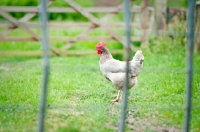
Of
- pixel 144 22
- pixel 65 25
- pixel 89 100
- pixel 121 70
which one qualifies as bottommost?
pixel 89 100

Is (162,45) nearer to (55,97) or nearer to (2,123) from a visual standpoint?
(55,97)

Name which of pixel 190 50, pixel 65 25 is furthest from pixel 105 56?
pixel 65 25

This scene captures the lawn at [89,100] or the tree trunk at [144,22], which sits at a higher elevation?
the tree trunk at [144,22]

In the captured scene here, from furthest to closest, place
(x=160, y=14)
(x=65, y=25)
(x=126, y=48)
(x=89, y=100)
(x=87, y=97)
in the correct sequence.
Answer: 1. (x=160, y=14)
2. (x=65, y=25)
3. (x=87, y=97)
4. (x=89, y=100)
5. (x=126, y=48)

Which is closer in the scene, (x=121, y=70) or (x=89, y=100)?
(x=121, y=70)

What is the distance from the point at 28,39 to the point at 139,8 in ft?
10.5

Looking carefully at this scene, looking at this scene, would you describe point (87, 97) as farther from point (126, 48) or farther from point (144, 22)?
point (144, 22)

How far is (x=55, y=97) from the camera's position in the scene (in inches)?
242

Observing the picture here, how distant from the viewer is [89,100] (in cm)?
603

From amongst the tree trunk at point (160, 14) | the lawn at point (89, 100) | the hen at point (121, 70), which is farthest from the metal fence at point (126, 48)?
the tree trunk at point (160, 14)

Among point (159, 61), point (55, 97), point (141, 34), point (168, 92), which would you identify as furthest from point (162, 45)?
point (55, 97)

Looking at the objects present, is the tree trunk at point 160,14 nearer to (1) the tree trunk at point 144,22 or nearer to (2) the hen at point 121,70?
(1) the tree trunk at point 144,22

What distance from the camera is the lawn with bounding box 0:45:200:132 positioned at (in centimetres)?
487

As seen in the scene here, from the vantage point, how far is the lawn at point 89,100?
4.87 meters
